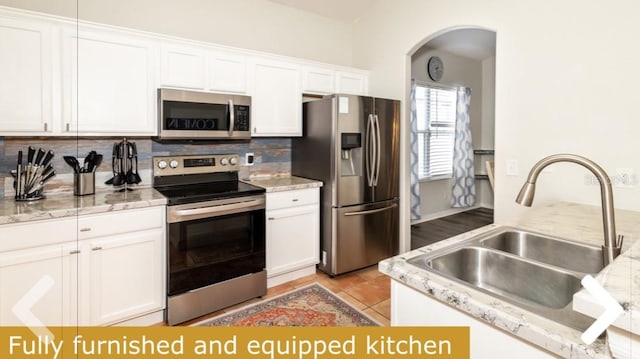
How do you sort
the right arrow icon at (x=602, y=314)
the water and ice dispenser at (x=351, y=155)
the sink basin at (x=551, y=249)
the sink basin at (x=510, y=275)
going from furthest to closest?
the water and ice dispenser at (x=351, y=155)
the sink basin at (x=551, y=249)
the sink basin at (x=510, y=275)
the right arrow icon at (x=602, y=314)

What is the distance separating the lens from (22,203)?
2096mm

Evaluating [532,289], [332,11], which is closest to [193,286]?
[532,289]

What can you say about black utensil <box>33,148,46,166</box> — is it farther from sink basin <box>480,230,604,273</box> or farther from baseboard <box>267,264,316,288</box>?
sink basin <box>480,230,604,273</box>

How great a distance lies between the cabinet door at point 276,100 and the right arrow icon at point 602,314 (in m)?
2.66

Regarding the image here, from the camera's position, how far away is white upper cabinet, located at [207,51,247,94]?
2.75 meters

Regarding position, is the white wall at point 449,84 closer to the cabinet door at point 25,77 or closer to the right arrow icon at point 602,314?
the cabinet door at point 25,77

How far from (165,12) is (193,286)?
2.29 meters

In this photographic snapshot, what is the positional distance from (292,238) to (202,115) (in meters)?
1.29

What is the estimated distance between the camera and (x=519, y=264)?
1224 mm

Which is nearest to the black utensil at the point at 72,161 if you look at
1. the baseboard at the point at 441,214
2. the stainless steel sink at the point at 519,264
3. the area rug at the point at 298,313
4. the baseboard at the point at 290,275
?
the area rug at the point at 298,313

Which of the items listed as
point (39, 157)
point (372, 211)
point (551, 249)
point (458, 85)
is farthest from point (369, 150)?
point (458, 85)

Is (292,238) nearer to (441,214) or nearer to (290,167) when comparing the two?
(290,167)

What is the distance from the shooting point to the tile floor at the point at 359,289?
2.56m

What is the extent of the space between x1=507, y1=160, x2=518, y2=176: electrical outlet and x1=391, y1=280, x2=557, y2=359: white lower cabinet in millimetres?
1992
